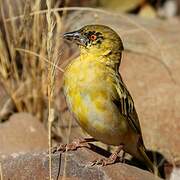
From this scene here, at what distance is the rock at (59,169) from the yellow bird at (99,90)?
0.11 m

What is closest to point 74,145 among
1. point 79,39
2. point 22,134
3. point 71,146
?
point 71,146

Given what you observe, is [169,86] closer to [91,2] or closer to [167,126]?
[167,126]

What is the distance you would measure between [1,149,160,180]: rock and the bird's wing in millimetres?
400

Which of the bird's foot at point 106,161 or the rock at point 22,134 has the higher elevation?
the bird's foot at point 106,161

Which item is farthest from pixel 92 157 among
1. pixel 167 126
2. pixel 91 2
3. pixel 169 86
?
pixel 91 2

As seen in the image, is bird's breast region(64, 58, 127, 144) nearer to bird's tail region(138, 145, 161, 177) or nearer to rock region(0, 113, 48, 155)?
bird's tail region(138, 145, 161, 177)

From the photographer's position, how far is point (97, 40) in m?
4.77

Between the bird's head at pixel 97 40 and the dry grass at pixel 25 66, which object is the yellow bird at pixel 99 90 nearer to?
the bird's head at pixel 97 40

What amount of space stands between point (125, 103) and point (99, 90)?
1.02 ft

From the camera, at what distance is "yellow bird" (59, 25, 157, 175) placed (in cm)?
458

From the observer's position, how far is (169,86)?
21.7ft

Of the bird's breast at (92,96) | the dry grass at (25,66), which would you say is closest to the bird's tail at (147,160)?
the bird's breast at (92,96)

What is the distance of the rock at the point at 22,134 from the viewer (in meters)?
5.68

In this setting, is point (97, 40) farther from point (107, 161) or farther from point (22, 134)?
point (22, 134)
